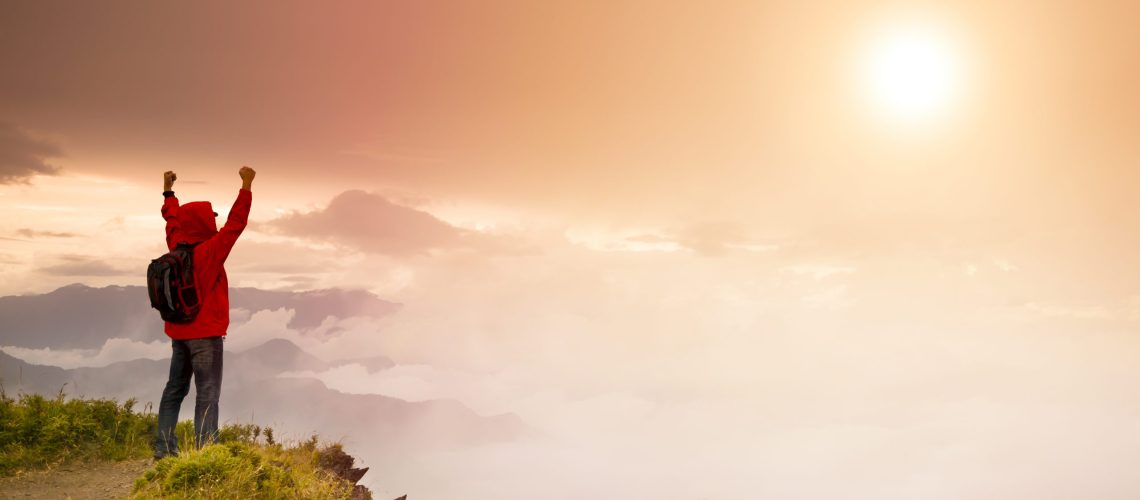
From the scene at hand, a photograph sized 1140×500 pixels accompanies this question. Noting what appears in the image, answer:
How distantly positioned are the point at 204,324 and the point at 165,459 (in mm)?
2000

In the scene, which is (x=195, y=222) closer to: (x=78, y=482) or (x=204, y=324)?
(x=204, y=324)

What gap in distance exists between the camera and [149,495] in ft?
34.6

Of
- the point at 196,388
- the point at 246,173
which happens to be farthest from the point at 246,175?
the point at 196,388

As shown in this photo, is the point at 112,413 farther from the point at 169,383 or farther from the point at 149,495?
the point at 149,495

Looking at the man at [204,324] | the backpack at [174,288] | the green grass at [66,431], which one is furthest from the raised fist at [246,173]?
the green grass at [66,431]

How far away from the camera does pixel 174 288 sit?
462 inches

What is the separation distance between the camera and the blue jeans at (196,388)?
11961 mm

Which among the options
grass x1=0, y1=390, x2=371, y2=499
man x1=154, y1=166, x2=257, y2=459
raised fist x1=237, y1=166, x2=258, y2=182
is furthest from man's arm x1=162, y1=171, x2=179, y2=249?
grass x1=0, y1=390, x2=371, y2=499

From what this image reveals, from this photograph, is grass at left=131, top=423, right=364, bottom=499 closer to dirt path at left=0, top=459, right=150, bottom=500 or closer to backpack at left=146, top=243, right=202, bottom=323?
dirt path at left=0, top=459, right=150, bottom=500

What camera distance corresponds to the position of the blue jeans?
1196cm

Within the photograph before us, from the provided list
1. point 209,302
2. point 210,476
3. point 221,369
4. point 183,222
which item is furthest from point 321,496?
point 183,222

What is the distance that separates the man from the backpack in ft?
0.33

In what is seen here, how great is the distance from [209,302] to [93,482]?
3.62 m

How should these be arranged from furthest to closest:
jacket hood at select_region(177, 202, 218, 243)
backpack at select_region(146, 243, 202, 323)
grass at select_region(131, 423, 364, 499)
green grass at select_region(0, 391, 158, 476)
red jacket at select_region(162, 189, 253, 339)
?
green grass at select_region(0, 391, 158, 476) < jacket hood at select_region(177, 202, 218, 243) < red jacket at select_region(162, 189, 253, 339) < backpack at select_region(146, 243, 202, 323) < grass at select_region(131, 423, 364, 499)
